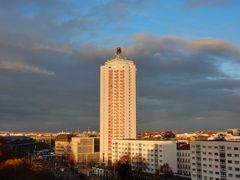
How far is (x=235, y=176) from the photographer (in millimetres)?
49469

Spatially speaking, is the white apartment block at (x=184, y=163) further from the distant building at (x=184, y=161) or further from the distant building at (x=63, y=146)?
the distant building at (x=63, y=146)

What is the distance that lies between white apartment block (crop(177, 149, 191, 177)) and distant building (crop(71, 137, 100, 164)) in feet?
134

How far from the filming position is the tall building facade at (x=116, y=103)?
3422 inches

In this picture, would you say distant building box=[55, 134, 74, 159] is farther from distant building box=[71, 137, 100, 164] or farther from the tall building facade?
the tall building facade

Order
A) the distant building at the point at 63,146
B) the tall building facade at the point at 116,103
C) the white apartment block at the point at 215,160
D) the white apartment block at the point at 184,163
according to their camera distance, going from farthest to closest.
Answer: the distant building at the point at 63,146, the tall building facade at the point at 116,103, the white apartment block at the point at 184,163, the white apartment block at the point at 215,160

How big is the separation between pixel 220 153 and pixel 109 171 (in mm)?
29292

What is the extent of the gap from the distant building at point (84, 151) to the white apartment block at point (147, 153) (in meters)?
24.5

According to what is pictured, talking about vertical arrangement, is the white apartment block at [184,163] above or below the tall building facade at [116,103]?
below

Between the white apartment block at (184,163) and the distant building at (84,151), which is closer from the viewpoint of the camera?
the white apartment block at (184,163)

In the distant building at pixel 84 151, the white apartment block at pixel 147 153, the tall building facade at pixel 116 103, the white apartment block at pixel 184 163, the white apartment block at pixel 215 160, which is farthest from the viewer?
the distant building at pixel 84 151

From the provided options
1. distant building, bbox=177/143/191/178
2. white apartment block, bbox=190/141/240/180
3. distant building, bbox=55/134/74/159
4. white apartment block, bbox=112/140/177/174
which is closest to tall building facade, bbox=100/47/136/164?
white apartment block, bbox=112/140/177/174

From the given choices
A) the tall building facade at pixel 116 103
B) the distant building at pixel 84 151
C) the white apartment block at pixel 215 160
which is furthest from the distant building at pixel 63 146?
the white apartment block at pixel 215 160

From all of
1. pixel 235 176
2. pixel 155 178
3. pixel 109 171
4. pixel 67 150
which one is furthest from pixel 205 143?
pixel 67 150

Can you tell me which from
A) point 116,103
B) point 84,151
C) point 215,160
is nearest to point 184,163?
point 215,160
